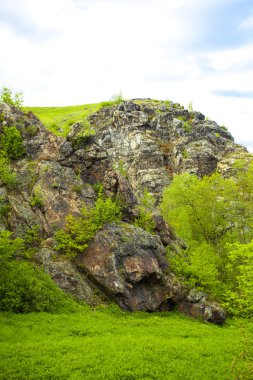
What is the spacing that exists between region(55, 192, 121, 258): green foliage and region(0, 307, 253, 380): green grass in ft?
21.5

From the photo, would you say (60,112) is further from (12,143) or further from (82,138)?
(12,143)

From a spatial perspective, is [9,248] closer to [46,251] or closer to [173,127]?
[46,251]

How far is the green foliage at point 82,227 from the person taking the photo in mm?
30202

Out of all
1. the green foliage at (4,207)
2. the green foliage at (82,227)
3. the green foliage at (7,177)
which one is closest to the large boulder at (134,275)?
the green foliage at (82,227)

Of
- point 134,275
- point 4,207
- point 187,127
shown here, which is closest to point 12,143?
point 4,207

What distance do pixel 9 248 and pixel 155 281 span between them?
14.3m

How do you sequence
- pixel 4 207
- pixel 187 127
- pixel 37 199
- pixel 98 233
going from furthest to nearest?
pixel 187 127 → pixel 37 199 → pixel 98 233 → pixel 4 207

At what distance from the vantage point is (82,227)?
104 feet

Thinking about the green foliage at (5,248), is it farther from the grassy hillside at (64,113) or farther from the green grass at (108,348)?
the grassy hillside at (64,113)

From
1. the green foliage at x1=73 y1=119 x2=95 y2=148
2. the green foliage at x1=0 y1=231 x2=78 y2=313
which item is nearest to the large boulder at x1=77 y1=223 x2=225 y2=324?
the green foliage at x1=0 y1=231 x2=78 y2=313

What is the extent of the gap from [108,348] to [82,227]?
14478 mm

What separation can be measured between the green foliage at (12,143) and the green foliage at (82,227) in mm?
11293

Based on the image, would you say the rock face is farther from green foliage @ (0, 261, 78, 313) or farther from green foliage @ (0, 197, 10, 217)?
green foliage @ (0, 261, 78, 313)

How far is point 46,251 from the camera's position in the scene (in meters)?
29.5
